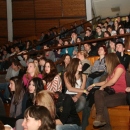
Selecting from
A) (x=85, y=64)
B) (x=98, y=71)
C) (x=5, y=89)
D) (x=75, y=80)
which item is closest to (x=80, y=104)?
(x=75, y=80)

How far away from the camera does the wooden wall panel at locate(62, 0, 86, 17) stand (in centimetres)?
1109

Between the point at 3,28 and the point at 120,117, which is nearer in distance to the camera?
the point at 120,117

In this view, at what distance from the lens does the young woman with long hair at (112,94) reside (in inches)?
119

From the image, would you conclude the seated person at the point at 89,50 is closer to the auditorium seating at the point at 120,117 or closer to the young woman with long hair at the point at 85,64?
the young woman with long hair at the point at 85,64

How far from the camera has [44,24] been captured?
11773mm

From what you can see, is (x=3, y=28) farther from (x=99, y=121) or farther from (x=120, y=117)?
(x=99, y=121)

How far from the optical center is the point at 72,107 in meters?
2.83

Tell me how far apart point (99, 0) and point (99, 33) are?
4366 mm

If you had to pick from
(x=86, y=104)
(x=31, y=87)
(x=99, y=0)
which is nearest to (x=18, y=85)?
(x=31, y=87)

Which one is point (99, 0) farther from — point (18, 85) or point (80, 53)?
point (18, 85)

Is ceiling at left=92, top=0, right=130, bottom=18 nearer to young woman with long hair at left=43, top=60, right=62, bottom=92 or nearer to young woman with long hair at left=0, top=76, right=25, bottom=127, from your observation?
young woman with long hair at left=43, top=60, right=62, bottom=92

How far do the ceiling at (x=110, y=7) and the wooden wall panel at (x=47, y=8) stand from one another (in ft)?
5.19

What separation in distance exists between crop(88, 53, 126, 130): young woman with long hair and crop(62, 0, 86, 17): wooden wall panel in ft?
26.1

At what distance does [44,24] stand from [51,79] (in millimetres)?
8257
